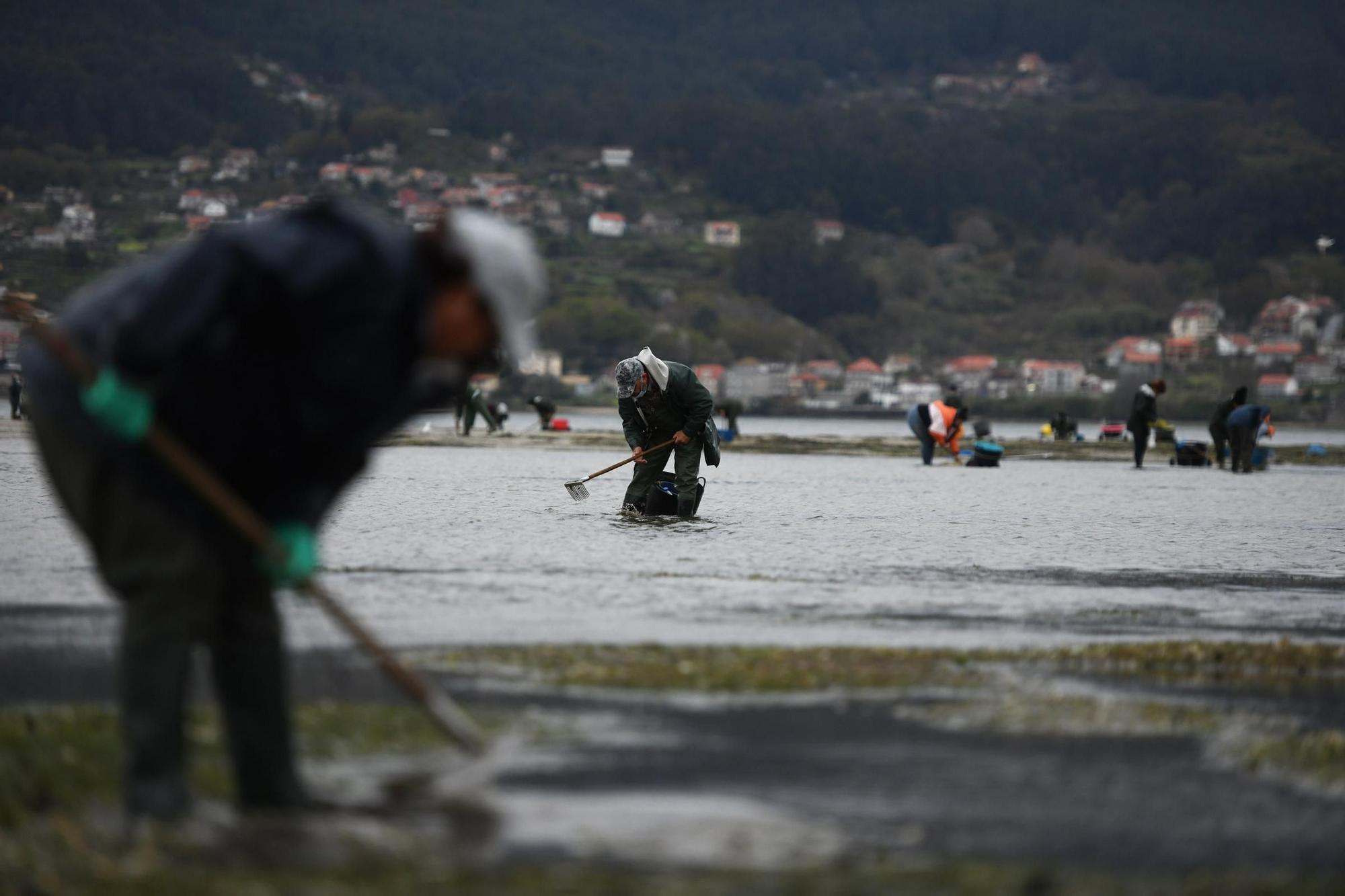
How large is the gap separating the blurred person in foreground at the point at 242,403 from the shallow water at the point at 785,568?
12.6 feet

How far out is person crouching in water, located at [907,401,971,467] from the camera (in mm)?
43406

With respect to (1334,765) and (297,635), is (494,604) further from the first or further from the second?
(1334,765)

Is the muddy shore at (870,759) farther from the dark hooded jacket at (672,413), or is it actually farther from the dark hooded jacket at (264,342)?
the dark hooded jacket at (672,413)

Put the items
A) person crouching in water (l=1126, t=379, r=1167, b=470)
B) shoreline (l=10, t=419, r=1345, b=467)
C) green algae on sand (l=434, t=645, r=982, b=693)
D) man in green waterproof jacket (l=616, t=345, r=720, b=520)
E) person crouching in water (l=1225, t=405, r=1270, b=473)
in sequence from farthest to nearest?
shoreline (l=10, t=419, r=1345, b=467), person crouching in water (l=1225, t=405, r=1270, b=473), person crouching in water (l=1126, t=379, r=1167, b=470), man in green waterproof jacket (l=616, t=345, r=720, b=520), green algae on sand (l=434, t=645, r=982, b=693)

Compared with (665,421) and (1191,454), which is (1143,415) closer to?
(1191,454)

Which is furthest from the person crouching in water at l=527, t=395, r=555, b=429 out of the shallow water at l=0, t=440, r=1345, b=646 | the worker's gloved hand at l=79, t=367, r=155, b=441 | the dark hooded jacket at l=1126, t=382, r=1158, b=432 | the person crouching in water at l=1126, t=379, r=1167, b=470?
the worker's gloved hand at l=79, t=367, r=155, b=441

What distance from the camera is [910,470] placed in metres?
40.0

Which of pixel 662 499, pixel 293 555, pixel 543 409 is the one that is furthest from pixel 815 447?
pixel 293 555

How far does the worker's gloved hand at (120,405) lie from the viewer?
4852mm

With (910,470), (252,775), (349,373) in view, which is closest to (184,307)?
(349,373)

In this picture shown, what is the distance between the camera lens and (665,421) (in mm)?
20484

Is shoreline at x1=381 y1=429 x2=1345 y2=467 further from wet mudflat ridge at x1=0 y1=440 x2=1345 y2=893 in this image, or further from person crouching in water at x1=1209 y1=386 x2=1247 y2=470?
wet mudflat ridge at x1=0 y1=440 x2=1345 y2=893

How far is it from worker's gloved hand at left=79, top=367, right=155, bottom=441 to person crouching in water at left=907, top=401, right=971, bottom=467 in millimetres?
38515

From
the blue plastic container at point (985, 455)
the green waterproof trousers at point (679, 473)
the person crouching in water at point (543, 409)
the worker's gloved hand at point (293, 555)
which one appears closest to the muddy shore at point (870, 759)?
the worker's gloved hand at point (293, 555)
